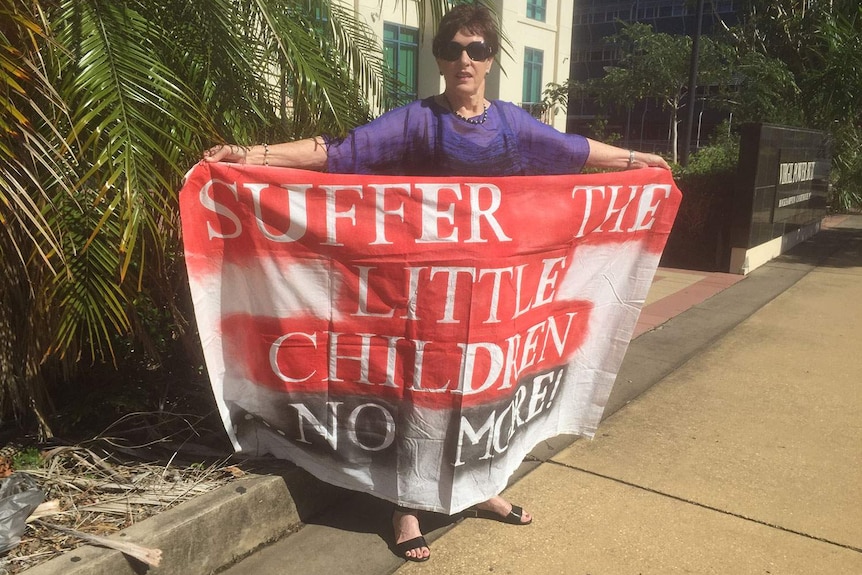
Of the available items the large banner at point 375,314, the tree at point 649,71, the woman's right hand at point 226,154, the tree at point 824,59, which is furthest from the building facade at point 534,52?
the woman's right hand at point 226,154

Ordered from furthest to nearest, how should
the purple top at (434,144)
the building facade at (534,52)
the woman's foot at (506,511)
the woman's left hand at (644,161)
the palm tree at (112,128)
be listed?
the building facade at (534,52) → the woman's left hand at (644,161) → the woman's foot at (506,511) → the purple top at (434,144) → the palm tree at (112,128)

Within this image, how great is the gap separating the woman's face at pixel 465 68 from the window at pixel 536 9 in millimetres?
28641

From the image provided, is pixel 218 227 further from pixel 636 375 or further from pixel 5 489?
pixel 636 375

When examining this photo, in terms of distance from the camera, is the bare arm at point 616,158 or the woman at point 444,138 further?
the bare arm at point 616,158

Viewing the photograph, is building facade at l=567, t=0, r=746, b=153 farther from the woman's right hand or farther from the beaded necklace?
the woman's right hand

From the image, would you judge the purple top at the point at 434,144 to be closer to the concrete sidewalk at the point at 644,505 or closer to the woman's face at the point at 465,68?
the woman's face at the point at 465,68

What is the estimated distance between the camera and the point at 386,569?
289 cm

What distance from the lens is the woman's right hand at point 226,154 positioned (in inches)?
109

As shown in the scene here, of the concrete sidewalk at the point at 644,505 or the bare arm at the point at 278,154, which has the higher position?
the bare arm at the point at 278,154

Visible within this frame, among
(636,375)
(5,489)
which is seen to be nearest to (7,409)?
(5,489)

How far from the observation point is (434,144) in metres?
3.03

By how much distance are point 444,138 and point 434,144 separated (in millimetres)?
45

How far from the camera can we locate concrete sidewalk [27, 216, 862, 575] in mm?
2875

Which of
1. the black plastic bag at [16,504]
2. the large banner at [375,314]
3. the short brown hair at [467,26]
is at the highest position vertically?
the short brown hair at [467,26]
